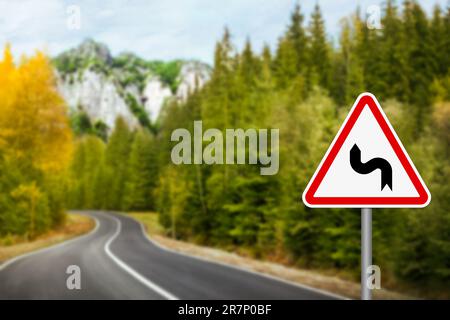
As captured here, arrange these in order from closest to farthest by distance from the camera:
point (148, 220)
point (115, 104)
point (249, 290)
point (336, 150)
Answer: point (336, 150), point (249, 290), point (148, 220), point (115, 104)

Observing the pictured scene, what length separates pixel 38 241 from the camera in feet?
107

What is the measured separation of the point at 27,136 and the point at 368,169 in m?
32.5

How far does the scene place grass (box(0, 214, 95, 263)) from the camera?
23.8 m

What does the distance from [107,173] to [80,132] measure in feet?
262

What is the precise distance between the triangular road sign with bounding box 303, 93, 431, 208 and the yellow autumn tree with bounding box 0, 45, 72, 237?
1241 inches

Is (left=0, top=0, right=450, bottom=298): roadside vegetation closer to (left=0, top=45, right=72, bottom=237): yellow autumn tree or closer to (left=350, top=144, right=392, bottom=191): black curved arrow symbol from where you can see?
(left=0, top=45, right=72, bottom=237): yellow autumn tree

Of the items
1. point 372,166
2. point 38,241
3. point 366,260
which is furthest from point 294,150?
point 366,260

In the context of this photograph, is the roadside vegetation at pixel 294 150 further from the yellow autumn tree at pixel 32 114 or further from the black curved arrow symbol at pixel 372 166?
the black curved arrow symbol at pixel 372 166

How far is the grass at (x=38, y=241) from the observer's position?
23820 millimetres

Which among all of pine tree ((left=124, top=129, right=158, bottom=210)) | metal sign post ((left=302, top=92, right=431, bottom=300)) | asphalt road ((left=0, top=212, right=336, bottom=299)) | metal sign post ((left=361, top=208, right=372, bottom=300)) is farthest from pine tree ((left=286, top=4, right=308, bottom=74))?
metal sign post ((left=361, top=208, right=372, bottom=300))

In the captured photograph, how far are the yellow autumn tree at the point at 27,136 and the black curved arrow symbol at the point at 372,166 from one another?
104 feet

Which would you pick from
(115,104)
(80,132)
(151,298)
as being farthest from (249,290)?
(115,104)

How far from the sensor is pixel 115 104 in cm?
18225
